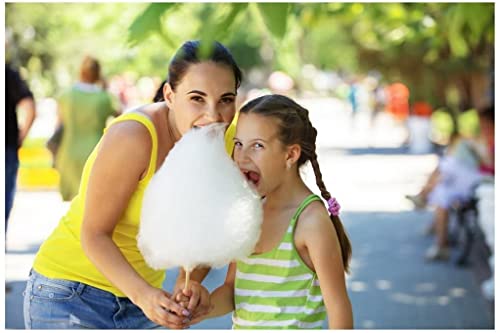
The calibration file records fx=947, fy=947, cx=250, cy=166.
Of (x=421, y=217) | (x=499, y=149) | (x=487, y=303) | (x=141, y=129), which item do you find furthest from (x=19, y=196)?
(x=141, y=129)

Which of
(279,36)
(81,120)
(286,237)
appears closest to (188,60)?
(286,237)

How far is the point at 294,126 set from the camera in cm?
275

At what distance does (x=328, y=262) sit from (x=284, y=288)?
0.65ft

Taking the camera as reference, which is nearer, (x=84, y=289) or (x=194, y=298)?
(x=194, y=298)

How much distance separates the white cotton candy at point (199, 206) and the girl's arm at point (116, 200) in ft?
0.49

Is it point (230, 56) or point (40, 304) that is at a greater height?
point (230, 56)

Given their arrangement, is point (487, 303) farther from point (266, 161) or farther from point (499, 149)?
point (266, 161)

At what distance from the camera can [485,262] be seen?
8938 millimetres

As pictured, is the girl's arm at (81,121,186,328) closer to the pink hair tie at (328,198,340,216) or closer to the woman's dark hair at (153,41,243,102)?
the woman's dark hair at (153,41,243,102)

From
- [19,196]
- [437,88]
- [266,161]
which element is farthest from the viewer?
[437,88]

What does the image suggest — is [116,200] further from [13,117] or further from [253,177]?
[13,117]

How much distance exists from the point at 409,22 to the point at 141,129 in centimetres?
446

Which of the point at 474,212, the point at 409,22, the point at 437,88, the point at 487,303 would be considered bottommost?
the point at 487,303

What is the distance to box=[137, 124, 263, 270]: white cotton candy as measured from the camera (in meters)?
2.46
